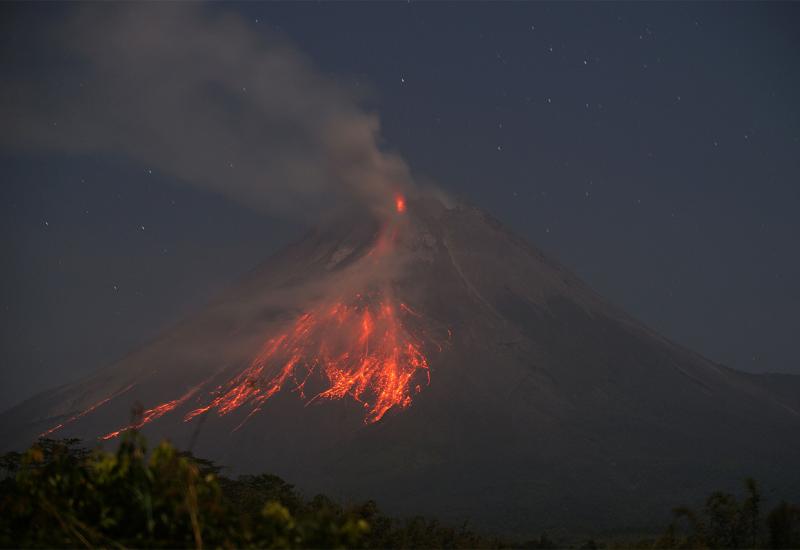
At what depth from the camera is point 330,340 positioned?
135 metres

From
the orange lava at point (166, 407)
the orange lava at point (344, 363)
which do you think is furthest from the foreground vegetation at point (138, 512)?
the orange lava at point (166, 407)

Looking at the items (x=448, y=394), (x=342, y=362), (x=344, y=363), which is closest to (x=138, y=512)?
(x=448, y=394)

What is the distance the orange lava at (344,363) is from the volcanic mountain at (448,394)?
1.15 feet

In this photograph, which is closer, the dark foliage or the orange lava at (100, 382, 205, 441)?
the dark foliage

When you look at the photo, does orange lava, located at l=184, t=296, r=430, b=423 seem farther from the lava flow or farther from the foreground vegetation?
the foreground vegetation

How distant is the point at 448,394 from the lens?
402 ft

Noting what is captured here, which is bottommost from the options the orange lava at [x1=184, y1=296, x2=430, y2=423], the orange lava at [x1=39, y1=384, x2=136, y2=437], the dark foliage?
the dark foliage

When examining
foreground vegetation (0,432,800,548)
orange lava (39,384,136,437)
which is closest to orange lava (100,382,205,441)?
orange lava (39,384,136,437)

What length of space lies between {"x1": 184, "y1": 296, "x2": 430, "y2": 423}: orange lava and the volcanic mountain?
1.15ft

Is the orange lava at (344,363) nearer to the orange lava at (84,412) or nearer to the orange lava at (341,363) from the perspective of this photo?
the orange lava at (341,363)

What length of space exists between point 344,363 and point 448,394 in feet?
62.6

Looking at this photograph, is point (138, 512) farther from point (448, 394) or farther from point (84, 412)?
point (84, 412)

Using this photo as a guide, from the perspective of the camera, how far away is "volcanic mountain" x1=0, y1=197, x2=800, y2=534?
324 ft

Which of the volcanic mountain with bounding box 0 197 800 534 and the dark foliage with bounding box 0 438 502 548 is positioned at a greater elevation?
the volcanic mountain with bounding box 0 197 800 534
